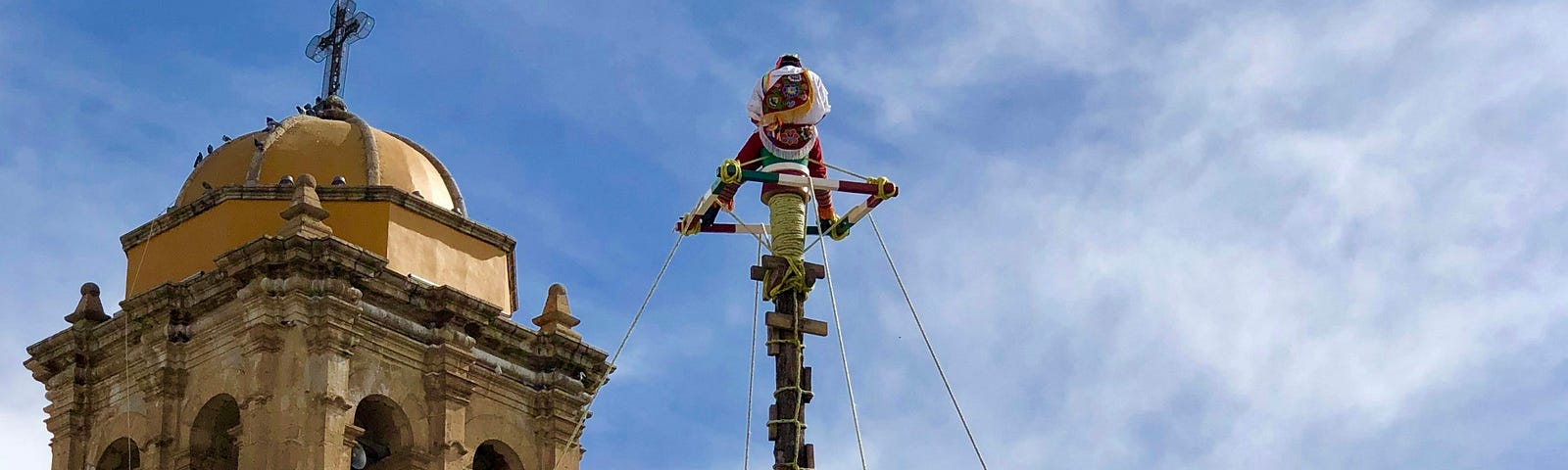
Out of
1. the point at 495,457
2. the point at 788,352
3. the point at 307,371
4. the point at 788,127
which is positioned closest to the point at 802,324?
the point at 788,352

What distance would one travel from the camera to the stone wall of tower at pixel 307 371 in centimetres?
3831

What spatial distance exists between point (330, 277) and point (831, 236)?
11.2 meters

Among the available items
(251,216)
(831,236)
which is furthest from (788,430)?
(251,216)

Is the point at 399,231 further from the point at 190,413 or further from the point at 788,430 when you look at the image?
the point at 788,430

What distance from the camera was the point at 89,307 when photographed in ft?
136

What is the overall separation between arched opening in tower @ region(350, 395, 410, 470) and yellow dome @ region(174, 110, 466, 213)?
11.3ft

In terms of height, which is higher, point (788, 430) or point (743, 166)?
point (743, 166)

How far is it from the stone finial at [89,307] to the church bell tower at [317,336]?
0.11 ft

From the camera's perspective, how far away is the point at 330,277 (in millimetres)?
39031

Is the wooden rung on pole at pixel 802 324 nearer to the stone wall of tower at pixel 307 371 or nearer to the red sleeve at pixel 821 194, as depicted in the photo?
the red sleeve at pixel 821 194

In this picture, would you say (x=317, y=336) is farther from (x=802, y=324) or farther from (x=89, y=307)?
(x=802, y=324)

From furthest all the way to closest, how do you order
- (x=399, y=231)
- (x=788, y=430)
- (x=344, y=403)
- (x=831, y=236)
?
(x=399, y=231) < (x=344, y=403) < (x=831, y=236) < (x=788, y=430)

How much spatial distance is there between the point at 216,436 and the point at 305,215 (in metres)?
3.19

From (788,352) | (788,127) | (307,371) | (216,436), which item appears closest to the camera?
(788,352)
